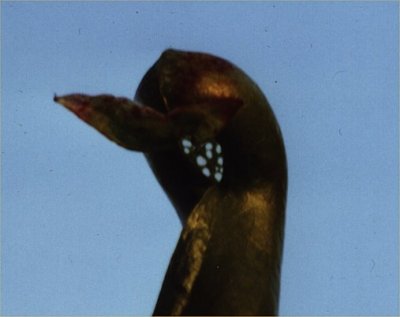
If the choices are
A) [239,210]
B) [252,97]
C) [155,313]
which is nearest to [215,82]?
[252,97]

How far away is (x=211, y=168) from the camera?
3.12 m

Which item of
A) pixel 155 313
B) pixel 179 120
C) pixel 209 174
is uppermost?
pixel 179 120

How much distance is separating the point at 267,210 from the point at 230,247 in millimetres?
159

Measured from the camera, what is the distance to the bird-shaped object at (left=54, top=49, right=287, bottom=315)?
113 inches

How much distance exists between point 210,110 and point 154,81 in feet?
0.92

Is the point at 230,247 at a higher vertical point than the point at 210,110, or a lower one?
lower

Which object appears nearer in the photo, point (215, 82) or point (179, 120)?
point (179, 120)

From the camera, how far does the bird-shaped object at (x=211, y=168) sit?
2.86m

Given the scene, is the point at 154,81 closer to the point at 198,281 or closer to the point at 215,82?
the point at 215,82

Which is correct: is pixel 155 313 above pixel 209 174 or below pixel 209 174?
below

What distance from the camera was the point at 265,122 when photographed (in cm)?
311

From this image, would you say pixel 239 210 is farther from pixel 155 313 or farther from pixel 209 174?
pixel 155 313

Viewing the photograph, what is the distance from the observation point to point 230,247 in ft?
9.79

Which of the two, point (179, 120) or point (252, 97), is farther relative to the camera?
point (252, 97)
